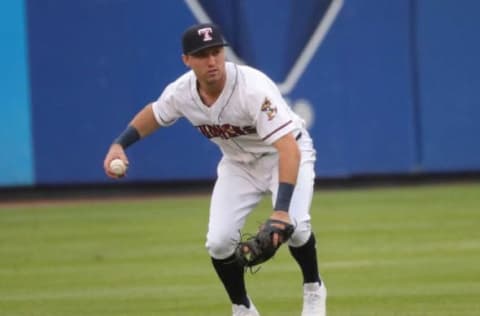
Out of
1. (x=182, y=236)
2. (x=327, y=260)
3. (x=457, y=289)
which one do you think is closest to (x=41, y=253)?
(x=182, y=236)

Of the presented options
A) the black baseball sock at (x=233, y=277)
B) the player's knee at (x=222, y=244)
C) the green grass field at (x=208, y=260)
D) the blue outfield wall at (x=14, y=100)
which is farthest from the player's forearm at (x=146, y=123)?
the blue outfield wall at (x=14, y=100)

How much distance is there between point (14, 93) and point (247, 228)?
495cm

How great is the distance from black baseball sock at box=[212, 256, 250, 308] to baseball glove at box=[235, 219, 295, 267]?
52 centimetres

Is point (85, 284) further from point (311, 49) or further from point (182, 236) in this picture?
point (311, 49)

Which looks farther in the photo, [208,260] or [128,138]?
[208,260]

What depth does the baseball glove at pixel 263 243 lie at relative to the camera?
267 inches

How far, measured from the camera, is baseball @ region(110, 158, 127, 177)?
282 inches

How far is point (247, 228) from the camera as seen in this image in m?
12.5

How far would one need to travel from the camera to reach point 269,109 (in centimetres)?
707

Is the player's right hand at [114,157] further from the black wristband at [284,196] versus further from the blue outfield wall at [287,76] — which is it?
the blue outfield wall at [287,76]

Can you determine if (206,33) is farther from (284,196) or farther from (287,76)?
(287,76)

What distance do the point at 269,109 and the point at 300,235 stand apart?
0.76 metres

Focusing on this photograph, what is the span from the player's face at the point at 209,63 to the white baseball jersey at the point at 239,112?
0.42 ft

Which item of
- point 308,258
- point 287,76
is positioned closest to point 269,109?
point 308,258
